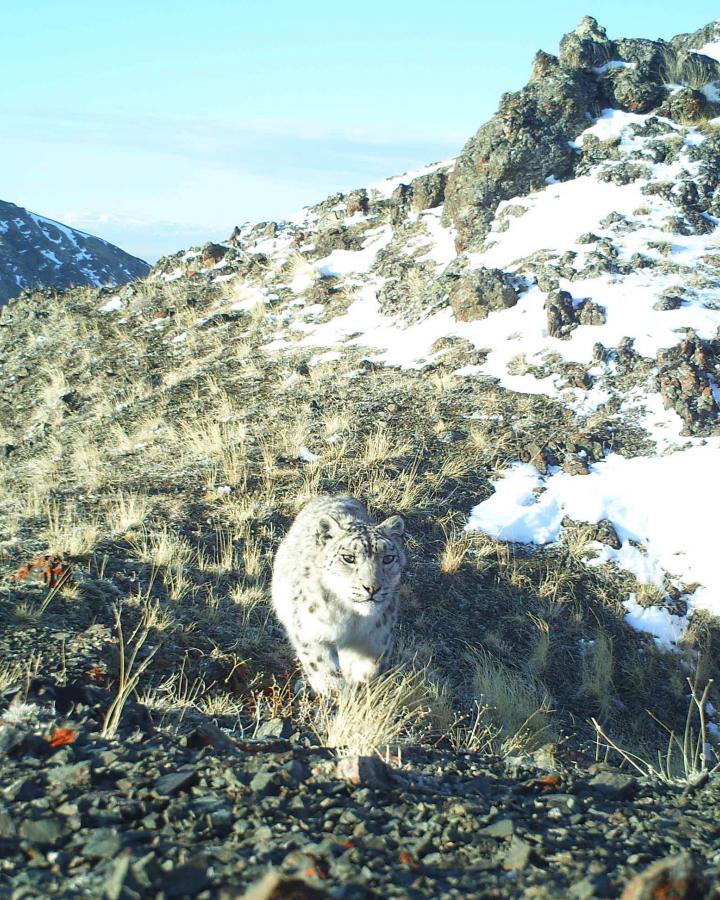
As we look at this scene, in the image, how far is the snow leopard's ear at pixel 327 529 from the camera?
721 centimetres

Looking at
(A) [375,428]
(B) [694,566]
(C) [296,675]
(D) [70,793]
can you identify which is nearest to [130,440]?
(A) [375,428]

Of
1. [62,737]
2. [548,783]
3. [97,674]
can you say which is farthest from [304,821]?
[97,674]

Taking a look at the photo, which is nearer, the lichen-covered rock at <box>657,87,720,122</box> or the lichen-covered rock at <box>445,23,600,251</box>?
the lichen-covered rock at <box>445,23,600,251</box>

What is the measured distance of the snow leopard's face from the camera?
6773 mm

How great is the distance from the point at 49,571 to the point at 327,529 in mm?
2751

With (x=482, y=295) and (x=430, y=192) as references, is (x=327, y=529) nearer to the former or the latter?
(x=482, y=295)

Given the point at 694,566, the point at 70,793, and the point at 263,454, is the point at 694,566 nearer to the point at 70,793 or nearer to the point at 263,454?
the point at 263,454

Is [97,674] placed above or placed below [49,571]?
below

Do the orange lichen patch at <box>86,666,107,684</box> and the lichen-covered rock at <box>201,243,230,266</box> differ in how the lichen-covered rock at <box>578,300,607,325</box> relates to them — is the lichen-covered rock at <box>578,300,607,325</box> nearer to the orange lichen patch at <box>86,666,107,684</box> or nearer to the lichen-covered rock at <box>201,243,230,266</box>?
the orange lichen patch at <box>86,666,107,684</box>

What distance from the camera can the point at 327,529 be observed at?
726 cm

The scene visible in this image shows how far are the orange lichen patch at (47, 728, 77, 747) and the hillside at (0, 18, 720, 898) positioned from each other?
2 centimetres

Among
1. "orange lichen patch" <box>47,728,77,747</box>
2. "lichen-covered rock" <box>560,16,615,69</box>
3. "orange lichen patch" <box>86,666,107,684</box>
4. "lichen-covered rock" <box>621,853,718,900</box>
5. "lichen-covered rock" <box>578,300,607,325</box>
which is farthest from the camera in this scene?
"lichen-covered rock" <box>560,16,615,69</box>

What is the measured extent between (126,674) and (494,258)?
→ 13025 millimetres

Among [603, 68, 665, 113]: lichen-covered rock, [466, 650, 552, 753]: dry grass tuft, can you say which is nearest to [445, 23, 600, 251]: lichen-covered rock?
[603, 68, 665, 113]: lichen-covered rock
